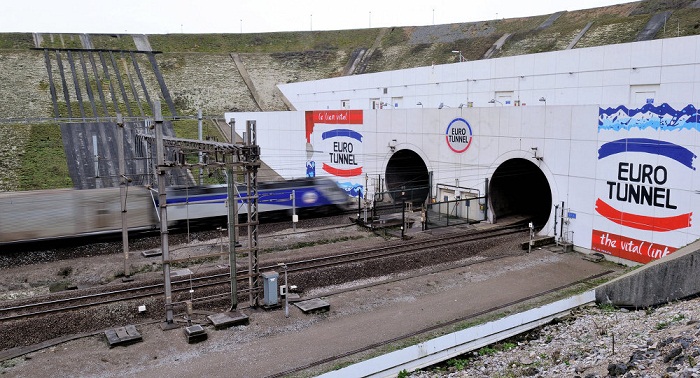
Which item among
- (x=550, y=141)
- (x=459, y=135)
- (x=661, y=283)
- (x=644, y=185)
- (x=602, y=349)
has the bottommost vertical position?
(x=602, y=349)

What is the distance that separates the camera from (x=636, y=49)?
87.0 feet

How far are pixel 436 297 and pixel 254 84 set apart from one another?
4845 cm

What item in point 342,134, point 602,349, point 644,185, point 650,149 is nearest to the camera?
point 602,349

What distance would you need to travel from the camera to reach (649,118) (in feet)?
68.3

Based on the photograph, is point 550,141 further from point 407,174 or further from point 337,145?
point 337,145

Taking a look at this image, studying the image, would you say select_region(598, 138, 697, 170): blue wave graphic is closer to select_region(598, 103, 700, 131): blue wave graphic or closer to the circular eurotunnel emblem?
select_region(598, 103, 700, 131): blue wave graphic

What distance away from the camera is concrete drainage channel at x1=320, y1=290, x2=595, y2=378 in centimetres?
1088

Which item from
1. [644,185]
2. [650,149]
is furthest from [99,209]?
[650,149]

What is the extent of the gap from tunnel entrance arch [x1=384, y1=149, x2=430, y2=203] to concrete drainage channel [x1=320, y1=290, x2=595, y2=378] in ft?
65.3

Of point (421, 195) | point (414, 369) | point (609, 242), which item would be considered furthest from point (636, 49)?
point (414, 369)

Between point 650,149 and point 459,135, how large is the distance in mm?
9704

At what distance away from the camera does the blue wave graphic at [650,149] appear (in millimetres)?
19719

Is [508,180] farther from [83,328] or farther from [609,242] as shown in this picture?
[83,328]

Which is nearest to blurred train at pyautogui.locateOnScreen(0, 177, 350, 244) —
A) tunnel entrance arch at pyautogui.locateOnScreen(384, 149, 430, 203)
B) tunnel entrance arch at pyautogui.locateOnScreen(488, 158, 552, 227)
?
tunnel entrance arch at pyautogui.locateOnScreen(384, 149, 430, 203)
